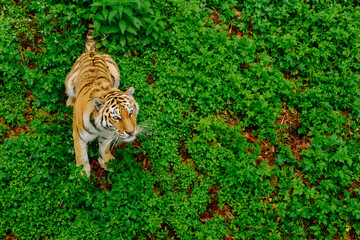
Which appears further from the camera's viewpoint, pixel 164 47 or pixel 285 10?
pixel 285 10

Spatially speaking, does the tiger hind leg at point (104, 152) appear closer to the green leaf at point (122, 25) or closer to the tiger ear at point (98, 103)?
the tiger ear at point (98, 103)

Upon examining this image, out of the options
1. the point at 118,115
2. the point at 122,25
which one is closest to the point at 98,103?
the point at 118,115

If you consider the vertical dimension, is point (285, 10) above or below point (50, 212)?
above

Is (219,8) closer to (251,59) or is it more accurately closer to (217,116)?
(251,59)

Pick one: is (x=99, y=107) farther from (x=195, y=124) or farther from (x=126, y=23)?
Result: (x=126, y=23)

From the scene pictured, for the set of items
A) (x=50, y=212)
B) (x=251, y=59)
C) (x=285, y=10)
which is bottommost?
(x=50, y=212)

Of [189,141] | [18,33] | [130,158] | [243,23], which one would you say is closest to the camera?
[130,158]

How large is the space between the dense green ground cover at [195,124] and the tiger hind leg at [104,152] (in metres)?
0.17

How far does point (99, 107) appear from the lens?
3822mm

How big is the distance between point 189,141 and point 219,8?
3.20 meters

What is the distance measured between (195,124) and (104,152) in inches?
66.2

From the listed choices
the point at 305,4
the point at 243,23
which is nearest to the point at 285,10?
the point at 305,4

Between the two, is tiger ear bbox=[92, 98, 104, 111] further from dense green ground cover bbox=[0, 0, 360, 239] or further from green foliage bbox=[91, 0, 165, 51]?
green foliage bbox=[91, 0, 165, 51]

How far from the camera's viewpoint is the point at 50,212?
4246 mm
